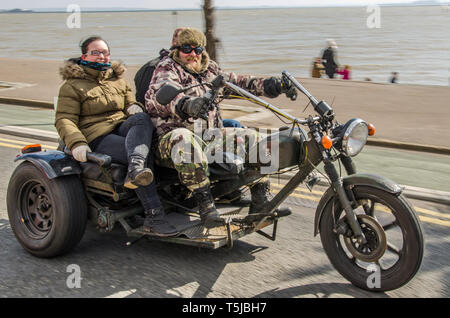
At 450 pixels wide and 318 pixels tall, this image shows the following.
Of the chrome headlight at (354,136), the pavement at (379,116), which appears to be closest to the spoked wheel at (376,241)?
the chrome headlight at (354,136)

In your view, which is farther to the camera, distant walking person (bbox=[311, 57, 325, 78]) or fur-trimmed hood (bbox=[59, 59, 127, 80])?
distant walking person (bbox=[311, 57, 325, 78])

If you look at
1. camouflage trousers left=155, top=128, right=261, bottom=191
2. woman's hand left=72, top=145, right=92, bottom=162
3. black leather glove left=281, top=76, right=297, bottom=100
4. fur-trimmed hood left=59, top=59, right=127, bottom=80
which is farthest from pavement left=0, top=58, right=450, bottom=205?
black leather glove left=281, top=76, right=297, bottom=100

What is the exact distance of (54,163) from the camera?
3986 millimetres

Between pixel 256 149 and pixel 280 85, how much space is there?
552 millimetres

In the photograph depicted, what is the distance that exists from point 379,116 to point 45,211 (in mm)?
7999

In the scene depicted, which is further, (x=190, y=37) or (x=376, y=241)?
(x=190, y=37)

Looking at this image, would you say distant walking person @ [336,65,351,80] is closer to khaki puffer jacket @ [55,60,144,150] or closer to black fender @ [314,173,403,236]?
khaki puffer jacket @ [55,60,144,150]

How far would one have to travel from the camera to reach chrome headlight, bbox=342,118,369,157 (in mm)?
3363

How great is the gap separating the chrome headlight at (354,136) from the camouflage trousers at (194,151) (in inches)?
30.8

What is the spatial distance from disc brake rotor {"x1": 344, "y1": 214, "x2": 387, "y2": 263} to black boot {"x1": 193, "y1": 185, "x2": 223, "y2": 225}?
96 centimetres

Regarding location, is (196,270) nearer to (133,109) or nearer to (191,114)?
(191,114)

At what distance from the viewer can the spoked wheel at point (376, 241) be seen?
10.7 ft

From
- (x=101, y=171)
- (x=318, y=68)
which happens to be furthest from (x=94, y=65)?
(x=318, y=68)

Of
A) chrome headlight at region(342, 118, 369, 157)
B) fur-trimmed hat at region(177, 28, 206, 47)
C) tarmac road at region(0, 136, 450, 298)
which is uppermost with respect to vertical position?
fur-trimmed hat at region(177, 28, 206, 47)
